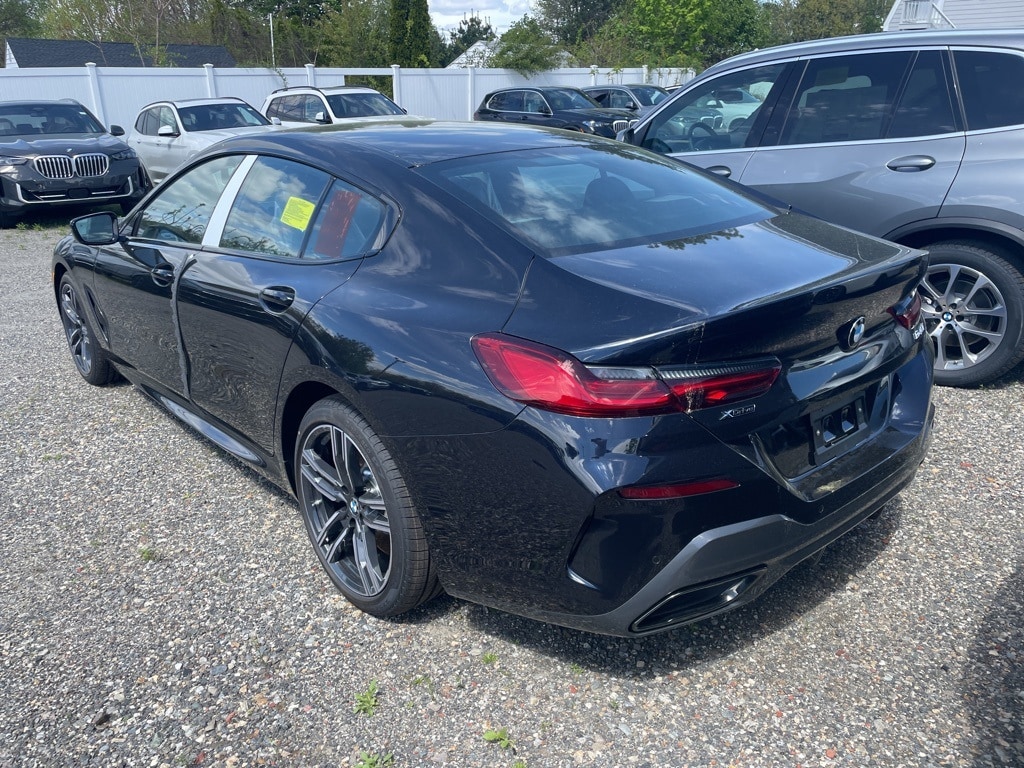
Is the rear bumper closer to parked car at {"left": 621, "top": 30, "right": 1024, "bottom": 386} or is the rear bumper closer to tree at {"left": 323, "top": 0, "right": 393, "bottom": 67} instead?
parked car at {"left": 621, "top": 30, "right": 1024, "bottom": 386}

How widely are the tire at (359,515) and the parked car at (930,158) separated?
3425mm

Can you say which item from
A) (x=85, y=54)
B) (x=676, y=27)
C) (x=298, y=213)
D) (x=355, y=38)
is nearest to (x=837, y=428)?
(x=298, y=213)

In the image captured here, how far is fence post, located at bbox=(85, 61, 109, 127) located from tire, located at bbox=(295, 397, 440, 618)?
67.8 feet

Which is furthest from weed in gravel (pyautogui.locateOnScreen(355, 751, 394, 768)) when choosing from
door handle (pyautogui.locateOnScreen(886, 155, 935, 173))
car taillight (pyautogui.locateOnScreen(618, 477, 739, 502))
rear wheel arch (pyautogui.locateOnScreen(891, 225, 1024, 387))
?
door handle (pyautogui.locateOnScreen(886, 155, 935, 173))

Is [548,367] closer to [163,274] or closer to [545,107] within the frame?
[163,274]

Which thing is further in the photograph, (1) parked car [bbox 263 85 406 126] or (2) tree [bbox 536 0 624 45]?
(2) tree [bbox 536 0 624 45]

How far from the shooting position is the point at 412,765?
2.26 m

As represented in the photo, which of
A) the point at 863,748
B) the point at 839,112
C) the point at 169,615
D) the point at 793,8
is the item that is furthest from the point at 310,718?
the point at 793,8

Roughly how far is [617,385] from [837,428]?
817mm

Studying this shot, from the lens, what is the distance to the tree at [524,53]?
1142 inches

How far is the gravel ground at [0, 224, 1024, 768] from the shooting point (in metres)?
2.31

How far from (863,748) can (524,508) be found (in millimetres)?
1135

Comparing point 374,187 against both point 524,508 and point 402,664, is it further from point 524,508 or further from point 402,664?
point 402,664

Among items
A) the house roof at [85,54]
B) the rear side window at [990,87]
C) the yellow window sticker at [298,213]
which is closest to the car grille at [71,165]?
the yellow window sticker at [298,213]
